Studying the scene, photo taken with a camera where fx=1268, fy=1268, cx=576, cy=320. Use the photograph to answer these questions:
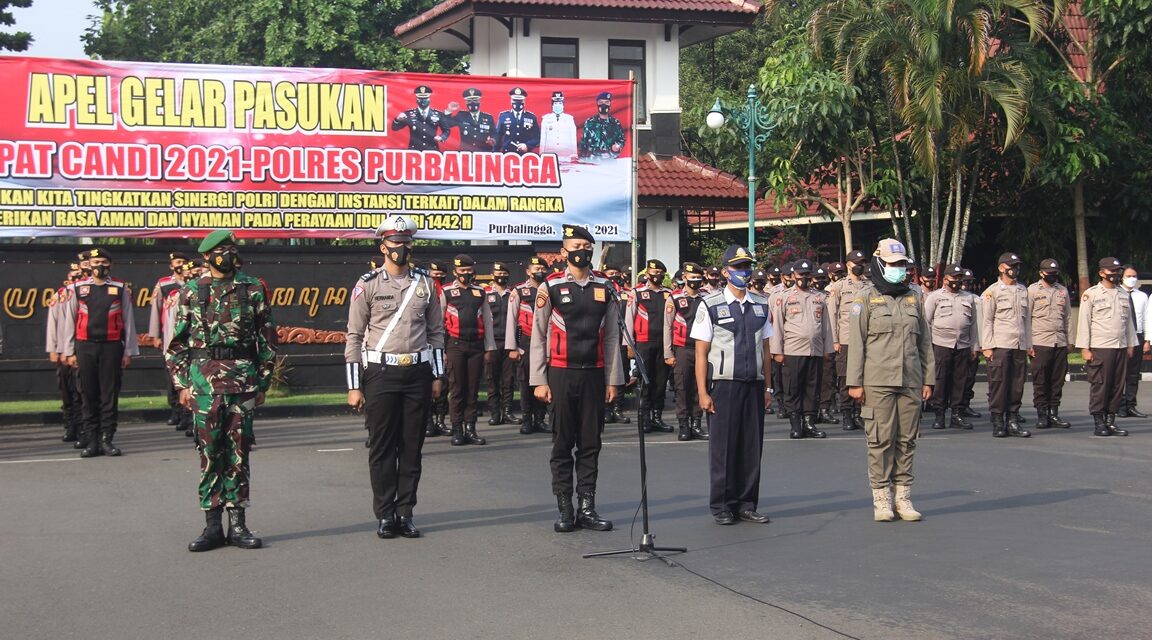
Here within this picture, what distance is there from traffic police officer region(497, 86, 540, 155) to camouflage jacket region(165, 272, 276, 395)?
1096 cm

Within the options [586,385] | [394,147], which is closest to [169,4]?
[394,147]

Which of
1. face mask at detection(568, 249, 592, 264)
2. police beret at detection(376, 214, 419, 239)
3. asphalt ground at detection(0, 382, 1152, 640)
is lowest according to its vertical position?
asphalt ground at detection(0, 382, 1152, 640)

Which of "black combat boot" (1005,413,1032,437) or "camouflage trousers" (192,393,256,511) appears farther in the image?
"black combat boot" (1005,413,1032,437)

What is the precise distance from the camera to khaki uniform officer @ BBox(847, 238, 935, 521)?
9297mm

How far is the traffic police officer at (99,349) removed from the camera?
12.9 metres

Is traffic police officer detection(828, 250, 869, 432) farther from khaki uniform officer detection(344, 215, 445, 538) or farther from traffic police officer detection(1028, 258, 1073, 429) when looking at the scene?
khaki uniform officer detection(344, 215, 445, 538)

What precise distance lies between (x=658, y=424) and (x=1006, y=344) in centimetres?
430

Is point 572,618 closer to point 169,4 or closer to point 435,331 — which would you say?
point 435,331

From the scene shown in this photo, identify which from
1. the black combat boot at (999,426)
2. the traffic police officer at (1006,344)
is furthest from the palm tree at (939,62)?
the black combat boot at (999,426)

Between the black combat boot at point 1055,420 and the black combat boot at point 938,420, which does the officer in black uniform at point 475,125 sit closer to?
the black combat boot at point 938,420

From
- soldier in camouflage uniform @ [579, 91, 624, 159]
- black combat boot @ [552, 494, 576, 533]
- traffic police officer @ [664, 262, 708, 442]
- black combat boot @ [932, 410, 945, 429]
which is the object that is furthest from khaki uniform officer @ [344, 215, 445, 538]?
soldier in camouflage uniform @ [579, 91, 624, 159]

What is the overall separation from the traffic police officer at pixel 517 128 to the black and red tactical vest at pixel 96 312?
7.46m

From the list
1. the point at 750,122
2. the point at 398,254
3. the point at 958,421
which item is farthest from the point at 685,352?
the point at 750,122

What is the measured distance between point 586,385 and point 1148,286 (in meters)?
18.3
